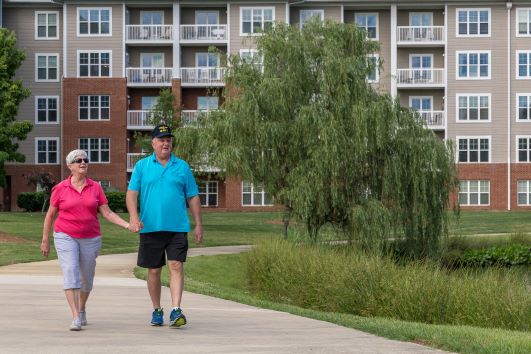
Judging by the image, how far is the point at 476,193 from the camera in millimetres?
68500

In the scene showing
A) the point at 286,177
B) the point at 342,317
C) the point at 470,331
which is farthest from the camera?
the point at 286,177

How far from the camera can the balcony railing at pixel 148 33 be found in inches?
2685

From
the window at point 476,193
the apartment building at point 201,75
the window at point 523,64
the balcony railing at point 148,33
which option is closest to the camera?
the apartment building at point 201,75

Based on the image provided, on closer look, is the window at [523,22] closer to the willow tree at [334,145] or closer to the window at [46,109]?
the window at [46,109]

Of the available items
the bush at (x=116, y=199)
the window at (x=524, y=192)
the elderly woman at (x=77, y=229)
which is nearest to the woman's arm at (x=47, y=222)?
the elderly woman at (x=77, y=229)

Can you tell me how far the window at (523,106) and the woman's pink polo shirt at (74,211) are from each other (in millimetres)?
59999

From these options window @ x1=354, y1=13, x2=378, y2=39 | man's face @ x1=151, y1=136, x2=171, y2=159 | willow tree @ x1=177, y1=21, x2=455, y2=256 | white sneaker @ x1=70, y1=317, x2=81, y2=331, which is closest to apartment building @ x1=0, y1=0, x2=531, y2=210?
window @ x1=354, y1=13, x2=378, y2=39

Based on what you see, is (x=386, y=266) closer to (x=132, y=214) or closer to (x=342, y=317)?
(x=342, y=317)

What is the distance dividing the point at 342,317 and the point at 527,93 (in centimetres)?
5807

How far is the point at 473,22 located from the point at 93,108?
25763mm

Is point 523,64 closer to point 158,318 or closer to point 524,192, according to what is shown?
point 524,192

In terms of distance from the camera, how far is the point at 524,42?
225 ft

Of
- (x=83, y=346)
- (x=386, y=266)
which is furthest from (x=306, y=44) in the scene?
(x=83, y=346)

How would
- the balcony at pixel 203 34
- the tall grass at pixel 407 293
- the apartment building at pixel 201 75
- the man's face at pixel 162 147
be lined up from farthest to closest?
the balcony at pixel 203 34, the apartment building at pixel 201 75, the tall grass at pixel 407 293, the man's face at pixel 162 147
